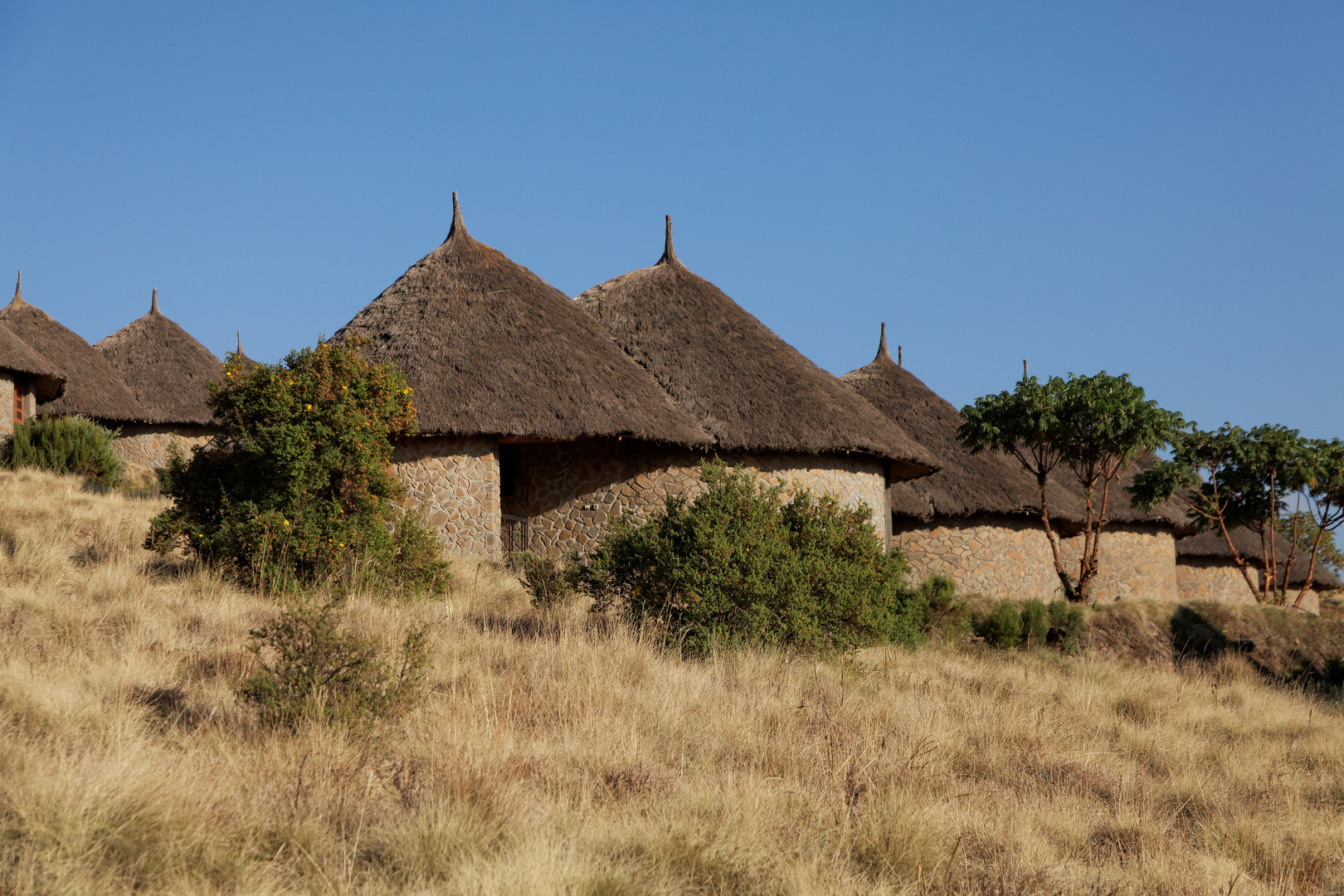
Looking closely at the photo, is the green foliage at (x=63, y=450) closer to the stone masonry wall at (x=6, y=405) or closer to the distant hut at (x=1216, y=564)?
the stone masonry wall at (x=6, y=405)

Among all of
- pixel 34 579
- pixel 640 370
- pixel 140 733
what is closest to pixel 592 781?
Result: pixel 140 733

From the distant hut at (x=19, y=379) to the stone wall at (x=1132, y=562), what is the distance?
19875 millimetres

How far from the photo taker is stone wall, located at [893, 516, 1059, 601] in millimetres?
17578

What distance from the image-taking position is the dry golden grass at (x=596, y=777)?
315 cm

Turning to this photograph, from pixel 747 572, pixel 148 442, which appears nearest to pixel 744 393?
pixel 747 572

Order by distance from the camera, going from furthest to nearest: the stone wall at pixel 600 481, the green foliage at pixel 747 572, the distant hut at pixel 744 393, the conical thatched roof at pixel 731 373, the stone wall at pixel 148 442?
the stone wall at pixel 148 442 < the conical thatched roof at pixel 731 373 < the distant hut at pixel 744 393 < the stone wall at pixel 600 481 < the green foliage at pixel 747 572

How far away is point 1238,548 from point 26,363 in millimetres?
27417

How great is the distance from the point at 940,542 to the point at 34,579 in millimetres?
14222

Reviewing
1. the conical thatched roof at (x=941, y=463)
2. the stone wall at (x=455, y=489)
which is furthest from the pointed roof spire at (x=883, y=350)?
the stone wall at (x=455, y=489)

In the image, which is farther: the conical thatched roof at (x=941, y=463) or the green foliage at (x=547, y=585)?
the conical thatched roof at (x=941, y=463)

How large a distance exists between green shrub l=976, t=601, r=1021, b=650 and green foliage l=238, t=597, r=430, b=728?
35.6ft

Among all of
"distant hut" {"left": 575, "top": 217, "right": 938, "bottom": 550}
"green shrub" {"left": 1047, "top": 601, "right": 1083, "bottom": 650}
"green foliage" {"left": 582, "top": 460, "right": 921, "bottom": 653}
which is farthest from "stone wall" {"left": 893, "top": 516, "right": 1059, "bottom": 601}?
"green foliage" {"left": 582, "top": 460, "right": 921, "bottom": 653}

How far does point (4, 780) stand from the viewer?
333 centimetres

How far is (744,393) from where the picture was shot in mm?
14242
